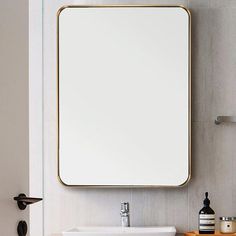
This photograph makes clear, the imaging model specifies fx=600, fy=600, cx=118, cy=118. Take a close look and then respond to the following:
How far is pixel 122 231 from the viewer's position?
2.57 meters

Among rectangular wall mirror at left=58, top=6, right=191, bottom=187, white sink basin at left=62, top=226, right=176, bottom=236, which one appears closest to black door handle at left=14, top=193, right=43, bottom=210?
white sink basin at left=62, top=226, right=176, bottom=236

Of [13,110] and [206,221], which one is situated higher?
[13,110]

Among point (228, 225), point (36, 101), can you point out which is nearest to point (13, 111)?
point (36, 101)

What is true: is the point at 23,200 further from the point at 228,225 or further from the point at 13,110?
the point at 228,225

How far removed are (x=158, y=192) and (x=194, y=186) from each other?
0.53ft

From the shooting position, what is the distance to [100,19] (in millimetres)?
2672

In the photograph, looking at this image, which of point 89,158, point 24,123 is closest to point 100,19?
point 89,158

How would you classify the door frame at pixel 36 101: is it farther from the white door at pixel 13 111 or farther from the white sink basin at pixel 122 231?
the white door at pixel 13 111

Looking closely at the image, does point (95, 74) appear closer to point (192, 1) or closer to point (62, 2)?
point (62, 2)

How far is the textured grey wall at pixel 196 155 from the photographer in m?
2.67

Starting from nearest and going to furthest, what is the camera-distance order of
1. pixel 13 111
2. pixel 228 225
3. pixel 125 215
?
pixel 13 111 → pixel 228 225 → pixel 125 215

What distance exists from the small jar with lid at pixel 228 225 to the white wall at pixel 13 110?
1236mm

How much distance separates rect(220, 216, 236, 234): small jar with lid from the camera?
98.3 inches

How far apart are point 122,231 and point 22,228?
119 centimetres
